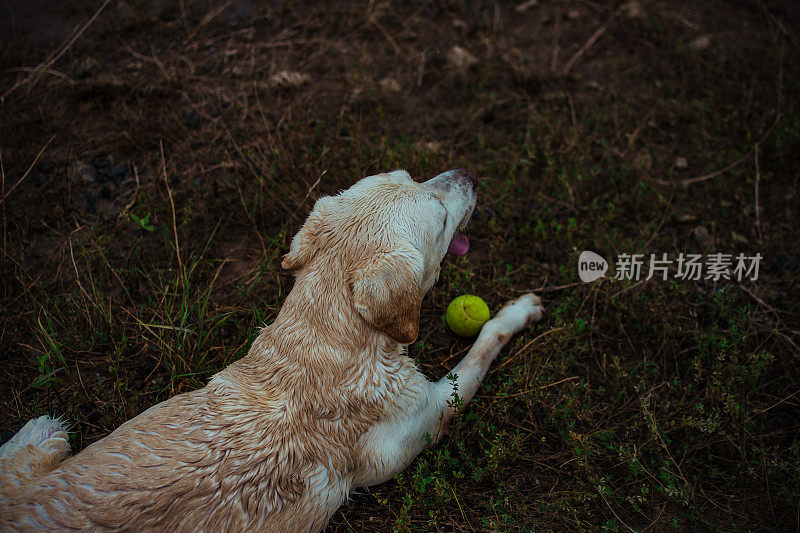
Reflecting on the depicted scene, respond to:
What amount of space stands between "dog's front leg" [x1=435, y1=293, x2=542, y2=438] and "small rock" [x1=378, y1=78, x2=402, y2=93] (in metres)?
2.55

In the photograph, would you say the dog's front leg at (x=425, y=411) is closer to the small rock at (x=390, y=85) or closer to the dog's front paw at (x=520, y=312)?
the dog's front paw at (x=520, y=312)

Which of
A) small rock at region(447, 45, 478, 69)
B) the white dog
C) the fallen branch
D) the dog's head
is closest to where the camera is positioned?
the white dog

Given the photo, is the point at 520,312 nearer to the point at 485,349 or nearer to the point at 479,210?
the point at 485,349

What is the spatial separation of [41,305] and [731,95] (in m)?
6.39

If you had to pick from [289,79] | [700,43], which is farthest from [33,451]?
[700,43]

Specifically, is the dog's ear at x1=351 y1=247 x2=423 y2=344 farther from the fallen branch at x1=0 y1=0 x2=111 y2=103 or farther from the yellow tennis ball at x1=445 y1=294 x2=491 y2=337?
the fallen branch at x1=0 y1=0 x2=111 y2=103

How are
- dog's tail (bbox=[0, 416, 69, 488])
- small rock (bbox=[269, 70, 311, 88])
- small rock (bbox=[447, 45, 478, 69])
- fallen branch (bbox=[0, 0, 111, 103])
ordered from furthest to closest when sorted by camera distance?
small rock (bbox=[447, 45, 478, 69]) → small rock (bbox=[269, 70, 311, 88]) → fallen branch (bbox=[0, 0, 111, 103]) → dog's tail (bbox=[0, 416, 69, 488])

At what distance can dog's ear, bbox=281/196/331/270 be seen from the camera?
110 inches

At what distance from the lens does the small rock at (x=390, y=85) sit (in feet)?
16.7

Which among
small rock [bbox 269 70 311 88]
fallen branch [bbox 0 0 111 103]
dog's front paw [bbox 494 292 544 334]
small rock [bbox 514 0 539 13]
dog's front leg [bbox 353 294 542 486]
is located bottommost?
dog's front paw [bbox 494 292 544 334]

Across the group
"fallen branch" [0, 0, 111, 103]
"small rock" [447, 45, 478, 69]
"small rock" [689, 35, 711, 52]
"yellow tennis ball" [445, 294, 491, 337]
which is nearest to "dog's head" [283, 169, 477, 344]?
"yellow tennis ball" [445, 294, 491, 337]

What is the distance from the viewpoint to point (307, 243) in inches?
111

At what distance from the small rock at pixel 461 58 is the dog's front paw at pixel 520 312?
2.72m

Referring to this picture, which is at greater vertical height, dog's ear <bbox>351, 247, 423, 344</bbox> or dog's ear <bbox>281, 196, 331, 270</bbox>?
dog's ear <bbox>281, 196, 331, 270</bbox>
